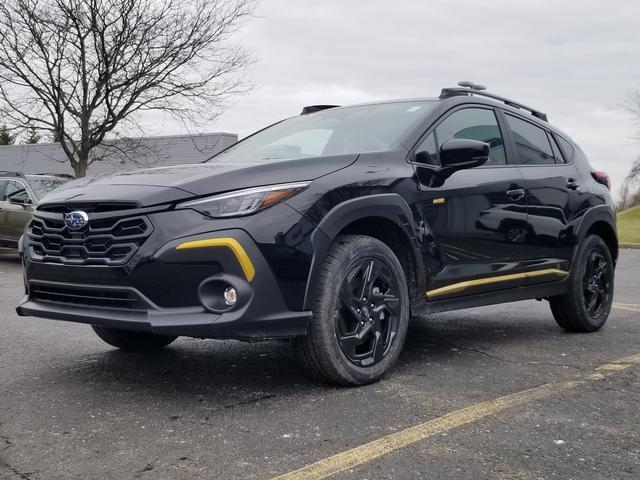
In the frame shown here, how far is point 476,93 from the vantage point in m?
5.38

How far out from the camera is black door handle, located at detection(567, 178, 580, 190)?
574cm

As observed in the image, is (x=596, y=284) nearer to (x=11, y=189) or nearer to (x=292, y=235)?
(x=292, y=235)

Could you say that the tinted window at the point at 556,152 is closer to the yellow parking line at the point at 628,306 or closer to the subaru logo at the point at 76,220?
the yellow parking line at the point at 628,306

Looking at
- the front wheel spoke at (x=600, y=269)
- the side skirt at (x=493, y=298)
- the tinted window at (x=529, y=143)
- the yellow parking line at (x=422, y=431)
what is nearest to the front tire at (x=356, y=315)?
the side skirt at (x=493, y=298)

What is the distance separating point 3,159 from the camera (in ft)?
115

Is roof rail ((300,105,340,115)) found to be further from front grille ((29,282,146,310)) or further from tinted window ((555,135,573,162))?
front grille ((29,282,146,310))

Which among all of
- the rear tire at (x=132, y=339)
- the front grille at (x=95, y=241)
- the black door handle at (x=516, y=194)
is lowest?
the rear tire at (x=132, y=339)

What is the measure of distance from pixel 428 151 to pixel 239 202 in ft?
4.93

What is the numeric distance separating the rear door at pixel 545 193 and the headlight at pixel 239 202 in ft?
7.43

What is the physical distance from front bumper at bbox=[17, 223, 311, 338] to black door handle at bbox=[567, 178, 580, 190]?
2947mm

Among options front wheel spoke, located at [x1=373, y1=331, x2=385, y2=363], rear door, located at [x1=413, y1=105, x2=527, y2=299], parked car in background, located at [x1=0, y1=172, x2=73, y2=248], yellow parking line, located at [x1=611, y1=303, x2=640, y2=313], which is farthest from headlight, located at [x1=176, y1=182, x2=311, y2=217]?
parked car in background, located at [x1=0, y1=172, x2=73, y2=248]

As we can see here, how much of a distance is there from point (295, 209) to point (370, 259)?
0.58 m

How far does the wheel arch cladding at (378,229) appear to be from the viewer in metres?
3.80

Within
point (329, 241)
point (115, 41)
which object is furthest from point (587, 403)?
point (115, 41)
